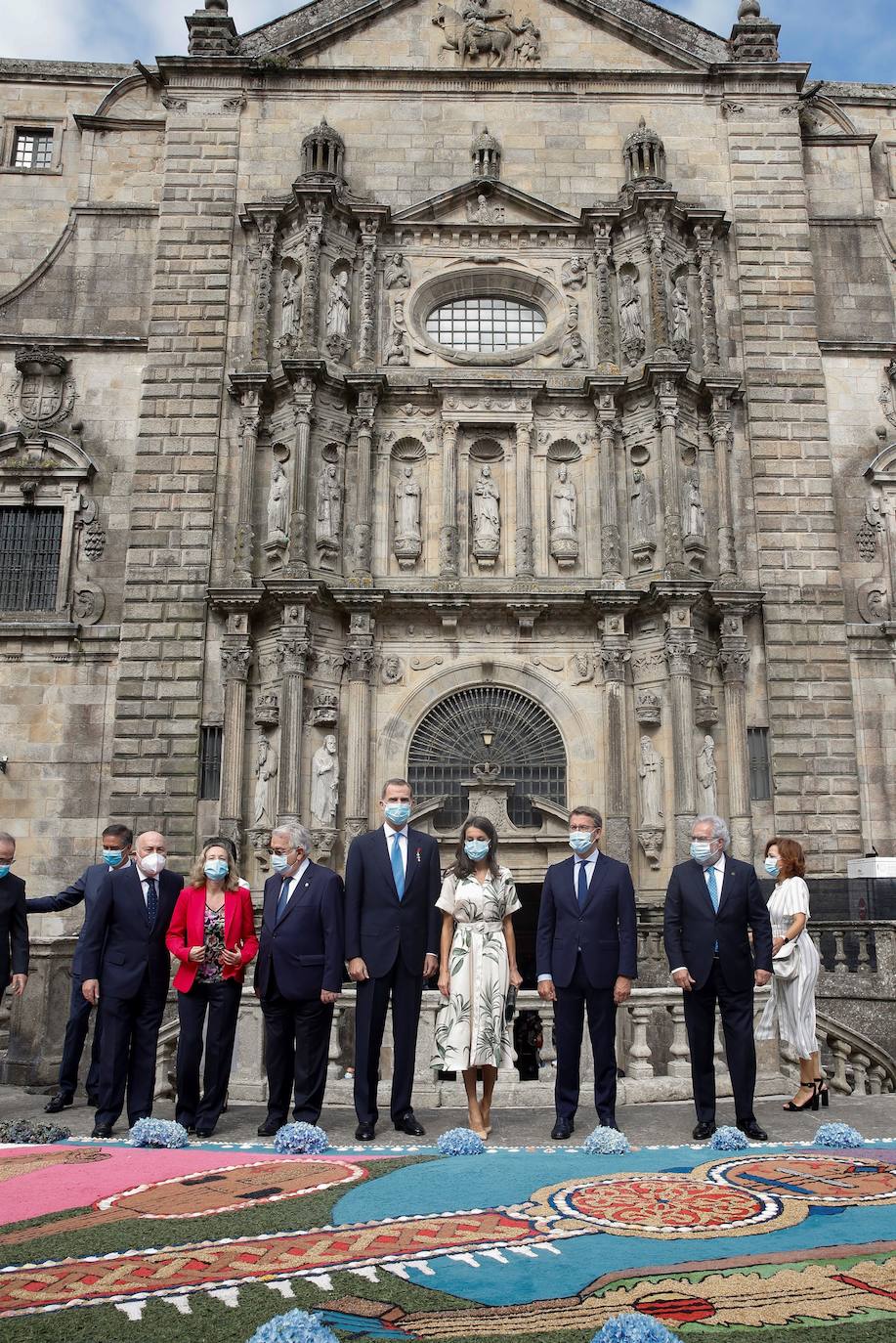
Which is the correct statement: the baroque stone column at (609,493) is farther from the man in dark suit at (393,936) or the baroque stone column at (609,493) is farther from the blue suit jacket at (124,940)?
the blue suit jacket at (124,940)

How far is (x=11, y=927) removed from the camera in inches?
365

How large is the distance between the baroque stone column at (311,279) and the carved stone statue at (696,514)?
22.8 ft

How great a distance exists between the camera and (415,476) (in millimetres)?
20641

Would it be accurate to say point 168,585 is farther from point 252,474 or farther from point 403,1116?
point 403,1116

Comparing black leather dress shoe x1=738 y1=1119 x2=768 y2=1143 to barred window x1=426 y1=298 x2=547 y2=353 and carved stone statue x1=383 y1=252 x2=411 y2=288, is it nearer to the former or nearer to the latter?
barred window x1=426 y1=298 x2=547 y2=353

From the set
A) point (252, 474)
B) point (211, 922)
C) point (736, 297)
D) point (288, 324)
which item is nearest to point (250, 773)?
point (252, 474)

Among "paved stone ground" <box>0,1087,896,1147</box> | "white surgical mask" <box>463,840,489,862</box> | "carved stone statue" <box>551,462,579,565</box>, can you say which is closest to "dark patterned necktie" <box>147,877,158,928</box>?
"paved stone ground" <box>0,1087,896,1147</box>

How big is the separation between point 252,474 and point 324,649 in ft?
11.1

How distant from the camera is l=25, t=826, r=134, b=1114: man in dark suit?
9.41 metres

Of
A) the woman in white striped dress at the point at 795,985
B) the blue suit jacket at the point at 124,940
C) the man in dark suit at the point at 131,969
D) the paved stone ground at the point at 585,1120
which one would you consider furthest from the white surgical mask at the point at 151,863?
the woman in white striped dress at the point at 795,985

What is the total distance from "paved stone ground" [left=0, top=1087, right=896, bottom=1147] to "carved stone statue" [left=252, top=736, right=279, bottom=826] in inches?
327

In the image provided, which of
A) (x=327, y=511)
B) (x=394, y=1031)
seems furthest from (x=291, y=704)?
(x=394, y=1031)

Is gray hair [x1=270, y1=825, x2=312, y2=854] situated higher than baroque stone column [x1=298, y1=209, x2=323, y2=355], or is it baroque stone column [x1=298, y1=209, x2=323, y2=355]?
baroque stone column [x1=298, y1=209, x2=323, y2=355]

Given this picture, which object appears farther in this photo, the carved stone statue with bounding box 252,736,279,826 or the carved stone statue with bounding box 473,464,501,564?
the carved stone statue with bounding box 473,464,501,564
